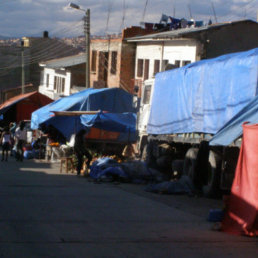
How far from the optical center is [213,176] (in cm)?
1560

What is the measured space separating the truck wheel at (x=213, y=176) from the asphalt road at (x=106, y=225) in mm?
486

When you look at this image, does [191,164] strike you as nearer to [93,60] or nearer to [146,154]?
[146,154]

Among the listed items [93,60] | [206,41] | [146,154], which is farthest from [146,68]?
[146,154]

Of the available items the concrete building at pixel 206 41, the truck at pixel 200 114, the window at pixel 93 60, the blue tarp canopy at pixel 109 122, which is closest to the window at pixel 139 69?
the concrete building at pixel 206 41

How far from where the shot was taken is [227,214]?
10492mm

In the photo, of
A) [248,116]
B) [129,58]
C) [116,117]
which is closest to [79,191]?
[248,116]

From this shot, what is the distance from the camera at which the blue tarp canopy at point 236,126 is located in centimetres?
1158

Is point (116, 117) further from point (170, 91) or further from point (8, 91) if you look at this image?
point (8, 91)

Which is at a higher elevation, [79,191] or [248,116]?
[248,116]

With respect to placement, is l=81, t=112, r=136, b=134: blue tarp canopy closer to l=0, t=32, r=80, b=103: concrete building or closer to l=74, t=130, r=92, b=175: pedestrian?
l=74, t=130, r=92, b=175: pedestrian

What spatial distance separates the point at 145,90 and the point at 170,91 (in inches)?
Result: 147

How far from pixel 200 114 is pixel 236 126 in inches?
192

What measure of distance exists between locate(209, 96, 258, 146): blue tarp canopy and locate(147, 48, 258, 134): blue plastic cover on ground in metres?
1.62

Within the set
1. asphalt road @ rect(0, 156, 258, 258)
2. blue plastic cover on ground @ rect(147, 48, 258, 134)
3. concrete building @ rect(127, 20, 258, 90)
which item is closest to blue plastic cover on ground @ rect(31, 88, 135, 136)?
concrete building @ rect(127, 20, 258, 90)
